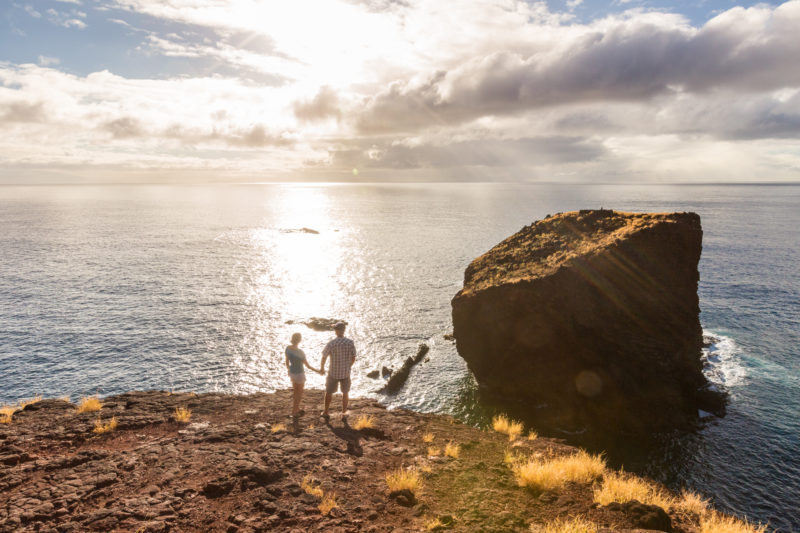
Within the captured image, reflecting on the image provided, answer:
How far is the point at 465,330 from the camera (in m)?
25.9

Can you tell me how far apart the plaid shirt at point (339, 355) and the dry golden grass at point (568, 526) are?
325 inches

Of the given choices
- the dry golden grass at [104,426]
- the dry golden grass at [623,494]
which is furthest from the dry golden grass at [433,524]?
the dry golden grass at [104,426]

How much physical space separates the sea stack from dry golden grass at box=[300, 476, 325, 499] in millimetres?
15626

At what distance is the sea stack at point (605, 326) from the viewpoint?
2183cm

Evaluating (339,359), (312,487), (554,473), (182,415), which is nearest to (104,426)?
(182,415)

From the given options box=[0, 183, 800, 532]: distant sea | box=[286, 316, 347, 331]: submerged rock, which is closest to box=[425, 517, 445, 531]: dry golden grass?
box=[0, 183, 800, 532]: distant sea

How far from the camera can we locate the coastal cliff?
8.94 metres

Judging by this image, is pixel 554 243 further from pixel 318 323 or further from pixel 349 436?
pixel 318 323

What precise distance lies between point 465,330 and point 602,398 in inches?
340

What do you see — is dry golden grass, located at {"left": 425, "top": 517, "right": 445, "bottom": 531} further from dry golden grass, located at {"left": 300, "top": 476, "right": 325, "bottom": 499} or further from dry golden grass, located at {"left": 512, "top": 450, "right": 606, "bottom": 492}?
dry golden grass, located at {"left": 512, "top": 450, "right": 606, "bottom": 492}

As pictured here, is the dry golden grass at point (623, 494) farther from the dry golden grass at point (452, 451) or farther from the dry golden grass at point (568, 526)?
the dry golden grass at point (452, 451)

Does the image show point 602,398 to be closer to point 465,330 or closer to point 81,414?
point 465,330

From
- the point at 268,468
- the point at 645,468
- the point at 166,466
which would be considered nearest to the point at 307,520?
the point at 268,468

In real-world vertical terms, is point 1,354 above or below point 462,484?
below
